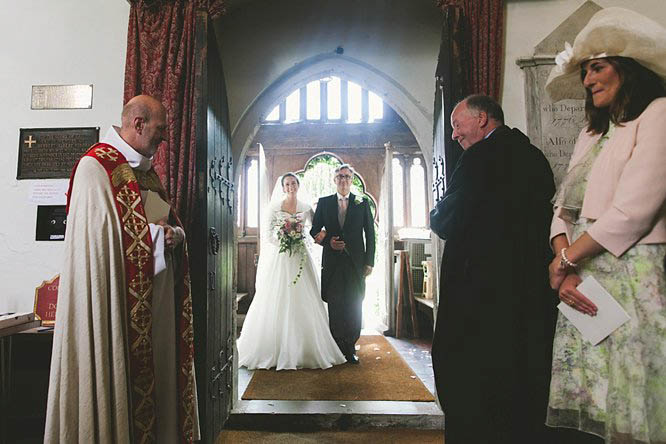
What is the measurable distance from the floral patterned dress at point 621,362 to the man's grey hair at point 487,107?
0.54 metres

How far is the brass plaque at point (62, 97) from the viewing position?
9.61 ft

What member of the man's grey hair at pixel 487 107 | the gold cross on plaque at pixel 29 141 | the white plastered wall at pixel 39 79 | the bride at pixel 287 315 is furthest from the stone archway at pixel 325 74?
the man's grey hair at pixel 487 107

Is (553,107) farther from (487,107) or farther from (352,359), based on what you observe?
(352,359)

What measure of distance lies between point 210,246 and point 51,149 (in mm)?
1548

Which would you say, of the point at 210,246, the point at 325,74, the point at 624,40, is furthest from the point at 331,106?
the point at 624,40

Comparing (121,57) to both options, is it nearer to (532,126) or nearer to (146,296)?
(146,296)

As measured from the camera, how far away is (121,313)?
1.62 metres

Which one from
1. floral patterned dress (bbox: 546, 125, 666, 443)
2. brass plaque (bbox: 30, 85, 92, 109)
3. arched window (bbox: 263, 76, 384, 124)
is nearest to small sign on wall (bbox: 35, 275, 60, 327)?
brass plaque (bbox: 30, 85, 92, 109)

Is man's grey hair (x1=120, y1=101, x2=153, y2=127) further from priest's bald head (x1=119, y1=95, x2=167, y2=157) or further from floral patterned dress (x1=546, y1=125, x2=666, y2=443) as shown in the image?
floral patterned dress (x1=546, y1=125, x2=666, y2=443)

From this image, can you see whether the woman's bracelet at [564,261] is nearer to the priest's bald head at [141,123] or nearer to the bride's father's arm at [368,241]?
the priest's bald head at [141,123]

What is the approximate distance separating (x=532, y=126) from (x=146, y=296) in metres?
2.74

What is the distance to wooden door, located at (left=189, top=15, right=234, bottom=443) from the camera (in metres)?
2.45

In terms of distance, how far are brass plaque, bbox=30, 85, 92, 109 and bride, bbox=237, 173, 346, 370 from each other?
93.8 inches

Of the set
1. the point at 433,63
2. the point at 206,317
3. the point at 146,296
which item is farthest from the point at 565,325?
the point at 433,63
